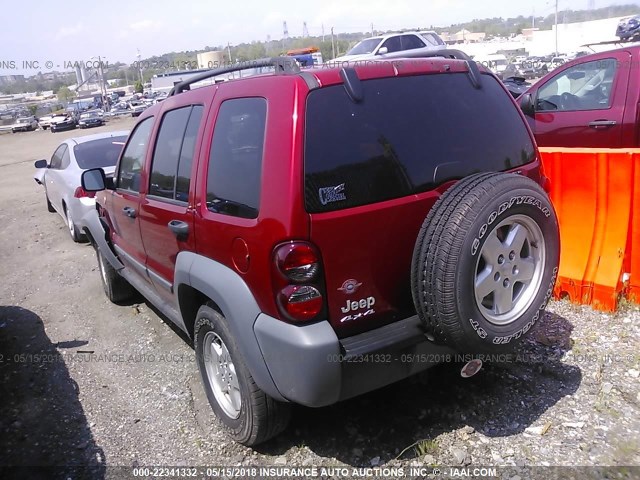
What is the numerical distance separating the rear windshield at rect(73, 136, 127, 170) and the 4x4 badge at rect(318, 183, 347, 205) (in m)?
5.90

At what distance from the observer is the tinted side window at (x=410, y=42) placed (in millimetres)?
15883

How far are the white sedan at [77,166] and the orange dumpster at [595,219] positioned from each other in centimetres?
549

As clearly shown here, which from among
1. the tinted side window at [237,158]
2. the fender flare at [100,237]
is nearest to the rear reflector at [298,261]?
the tinted side window at [237,158]

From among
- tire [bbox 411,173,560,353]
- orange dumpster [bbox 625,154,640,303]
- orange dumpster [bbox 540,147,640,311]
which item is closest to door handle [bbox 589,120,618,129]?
orange dumpster [bbox 540,147,640,311]

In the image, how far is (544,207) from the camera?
277 centimetres

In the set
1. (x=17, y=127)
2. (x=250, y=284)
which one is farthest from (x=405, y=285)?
(x=17, y=127)

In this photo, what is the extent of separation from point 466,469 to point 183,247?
1.93 metres

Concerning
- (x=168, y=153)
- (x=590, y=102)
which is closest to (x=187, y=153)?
(x=168, y=153)

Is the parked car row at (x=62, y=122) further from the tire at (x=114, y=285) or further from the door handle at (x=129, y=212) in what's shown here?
the door handle at (x=129, y=212)

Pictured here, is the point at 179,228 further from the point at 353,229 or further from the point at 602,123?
the point at 602,123

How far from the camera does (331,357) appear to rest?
244 centimetres

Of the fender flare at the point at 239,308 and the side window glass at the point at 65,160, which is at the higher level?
the side window glass at the point at 65,160

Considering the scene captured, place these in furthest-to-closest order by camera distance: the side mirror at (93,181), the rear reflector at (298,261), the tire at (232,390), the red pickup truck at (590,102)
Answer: the red pickup truck at (590,102)
the side mirror at (93,181)
the tire at (232,390)
the rear reflector at (298,261)

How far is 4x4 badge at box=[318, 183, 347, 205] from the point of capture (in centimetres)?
246
